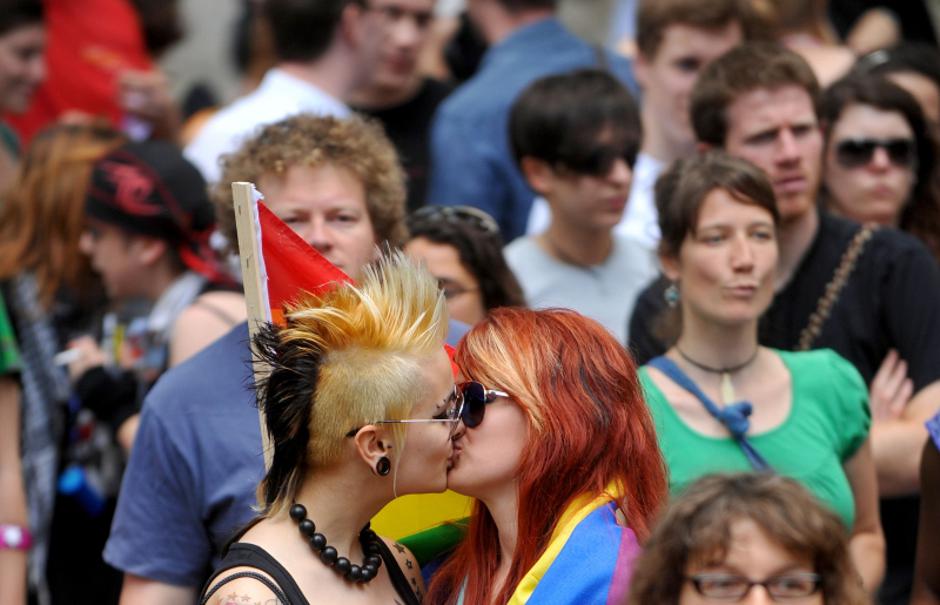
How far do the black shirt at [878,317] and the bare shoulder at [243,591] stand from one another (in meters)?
1.82

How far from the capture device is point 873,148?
16.5 ft

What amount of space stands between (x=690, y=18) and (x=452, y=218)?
1.77 m

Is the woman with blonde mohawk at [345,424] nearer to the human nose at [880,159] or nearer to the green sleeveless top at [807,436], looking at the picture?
the green sleeveless top at [807,436]

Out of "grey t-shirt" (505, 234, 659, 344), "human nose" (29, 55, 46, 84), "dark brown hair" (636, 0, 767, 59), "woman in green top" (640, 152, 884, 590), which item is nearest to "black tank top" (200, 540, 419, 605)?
"woman in green top" (640, 152, 884, 590)

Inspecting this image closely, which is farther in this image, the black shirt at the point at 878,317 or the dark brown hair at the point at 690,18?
the dark brown hair at the point at 690,18

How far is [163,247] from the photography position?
5.12 m

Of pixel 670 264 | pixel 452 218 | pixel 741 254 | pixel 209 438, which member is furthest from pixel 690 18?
pixel 209 438

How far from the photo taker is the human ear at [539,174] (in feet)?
17.1

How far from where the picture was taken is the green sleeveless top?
3744 millimetres

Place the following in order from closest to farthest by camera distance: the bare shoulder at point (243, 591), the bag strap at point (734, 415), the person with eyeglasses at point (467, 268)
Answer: the bare shoulder at point (243, 591) → the bag strap at point (734, 415) → the person with eyeglasses at point (467, 268)

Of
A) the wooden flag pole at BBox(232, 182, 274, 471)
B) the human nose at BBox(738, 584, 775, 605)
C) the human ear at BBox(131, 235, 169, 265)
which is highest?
the wooden flag pole at BBox(232, 182, 274, 471)

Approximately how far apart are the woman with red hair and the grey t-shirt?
203cm

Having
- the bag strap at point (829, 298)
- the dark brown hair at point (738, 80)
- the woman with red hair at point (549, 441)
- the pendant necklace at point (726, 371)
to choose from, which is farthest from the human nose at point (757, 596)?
the dark brown hair at point (738, 80)

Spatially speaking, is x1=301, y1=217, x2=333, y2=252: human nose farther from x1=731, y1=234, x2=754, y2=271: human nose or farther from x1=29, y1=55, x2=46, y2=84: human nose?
x1=29, y1=55, x2=46, y2=84: human nose
